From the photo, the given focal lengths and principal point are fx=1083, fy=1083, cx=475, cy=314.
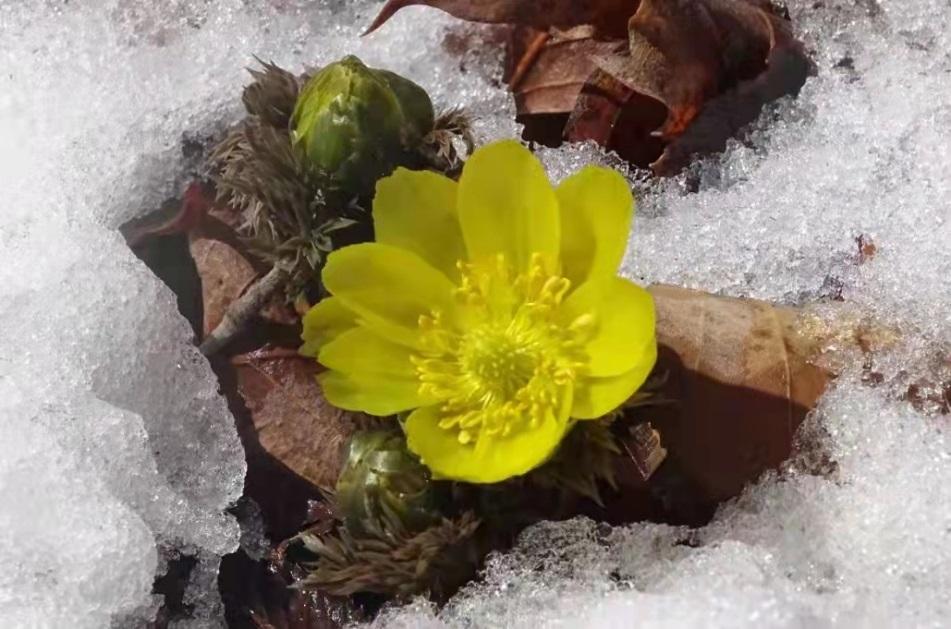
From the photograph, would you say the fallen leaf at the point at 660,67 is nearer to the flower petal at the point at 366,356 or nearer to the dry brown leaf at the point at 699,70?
the dry brown leaf at the point at 699,70

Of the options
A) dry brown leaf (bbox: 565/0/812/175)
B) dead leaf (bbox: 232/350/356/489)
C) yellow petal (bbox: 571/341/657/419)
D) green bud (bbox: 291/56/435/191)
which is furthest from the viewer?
dry brown leaf (bbox: 565/0/812/175)

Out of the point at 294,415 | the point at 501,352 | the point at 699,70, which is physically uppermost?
the point at 699,70

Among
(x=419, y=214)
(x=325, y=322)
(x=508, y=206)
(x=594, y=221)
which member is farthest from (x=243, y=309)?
(x=594, y=221)

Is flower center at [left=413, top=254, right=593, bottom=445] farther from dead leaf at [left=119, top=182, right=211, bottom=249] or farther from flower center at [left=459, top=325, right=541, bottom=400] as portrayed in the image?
dead leaf at [left=119, top=182, right=211, bottom=249]

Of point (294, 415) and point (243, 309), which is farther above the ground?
point (243, 309)

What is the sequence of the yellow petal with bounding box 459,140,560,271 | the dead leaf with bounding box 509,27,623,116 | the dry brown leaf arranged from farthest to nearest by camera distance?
the dead leaf with bounding box 509,27,623,116, the dry brown leaf, the yellow petal with bounding box 459,140,560,271

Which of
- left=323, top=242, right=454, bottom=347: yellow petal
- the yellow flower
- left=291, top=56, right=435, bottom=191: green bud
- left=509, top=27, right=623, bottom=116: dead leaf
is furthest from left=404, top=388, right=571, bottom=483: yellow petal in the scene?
left=509, top=27, right=623, bottom=116: dead leaf

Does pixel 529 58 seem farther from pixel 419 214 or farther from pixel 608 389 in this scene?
pixel 608 389

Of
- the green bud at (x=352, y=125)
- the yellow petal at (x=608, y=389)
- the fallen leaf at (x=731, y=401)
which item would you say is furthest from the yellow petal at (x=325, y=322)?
the fallen leaf at (x=731, y=401)
